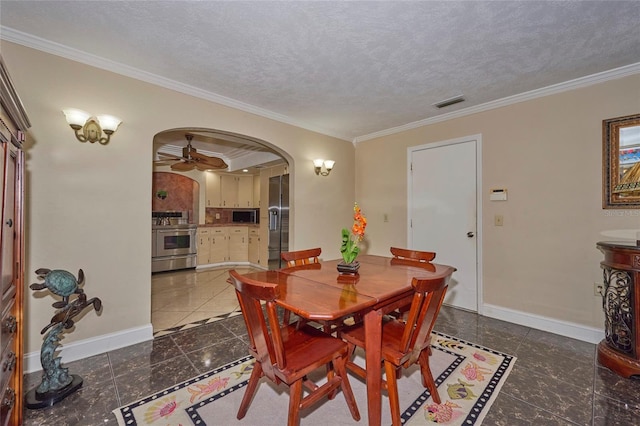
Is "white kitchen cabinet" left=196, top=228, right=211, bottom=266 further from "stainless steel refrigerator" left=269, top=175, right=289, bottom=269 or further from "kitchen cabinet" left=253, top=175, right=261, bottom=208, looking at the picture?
"stainless steel refrigerator" left=269, top=175, right=289, bottom=269

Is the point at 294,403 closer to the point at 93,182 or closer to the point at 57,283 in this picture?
the point at 57,283

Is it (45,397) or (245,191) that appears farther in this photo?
(245,191)

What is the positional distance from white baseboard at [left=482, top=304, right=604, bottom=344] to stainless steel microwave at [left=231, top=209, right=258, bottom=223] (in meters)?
5.21

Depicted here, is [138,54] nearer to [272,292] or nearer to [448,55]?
[272,292]

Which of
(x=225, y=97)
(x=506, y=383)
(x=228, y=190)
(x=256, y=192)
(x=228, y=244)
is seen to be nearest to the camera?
(x=506, y=383)

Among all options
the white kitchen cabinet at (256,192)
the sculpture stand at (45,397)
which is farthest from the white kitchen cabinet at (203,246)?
the sculpture stand at (45,397)

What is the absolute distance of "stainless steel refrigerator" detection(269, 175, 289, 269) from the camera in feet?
17.9

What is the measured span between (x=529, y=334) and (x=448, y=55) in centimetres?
272

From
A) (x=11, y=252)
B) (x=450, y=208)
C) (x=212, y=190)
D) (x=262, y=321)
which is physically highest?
Result: (x=212, y=190)

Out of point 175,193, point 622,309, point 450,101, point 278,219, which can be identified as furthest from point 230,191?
point 622,309

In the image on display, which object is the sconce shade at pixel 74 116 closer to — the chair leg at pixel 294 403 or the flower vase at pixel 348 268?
the flower vase at pixel 348 268

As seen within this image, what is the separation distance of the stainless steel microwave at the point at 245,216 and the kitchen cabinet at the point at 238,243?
1.57ft

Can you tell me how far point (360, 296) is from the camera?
4.81 ft

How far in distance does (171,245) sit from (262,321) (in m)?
5.14
